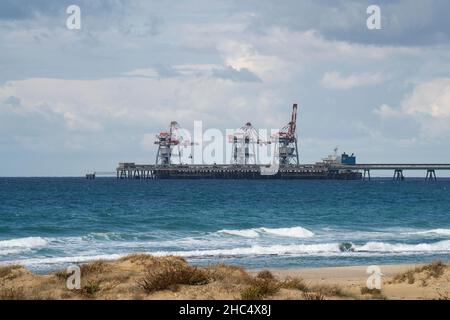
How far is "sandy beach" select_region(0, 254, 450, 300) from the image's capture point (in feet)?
46.5

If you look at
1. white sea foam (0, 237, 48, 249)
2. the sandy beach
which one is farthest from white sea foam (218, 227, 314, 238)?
the sandy beach

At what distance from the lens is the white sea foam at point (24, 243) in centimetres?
3416

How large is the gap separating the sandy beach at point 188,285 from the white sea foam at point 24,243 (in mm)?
15837

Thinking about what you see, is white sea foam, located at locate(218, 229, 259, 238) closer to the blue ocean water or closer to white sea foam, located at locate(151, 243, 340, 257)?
the blue ocean water

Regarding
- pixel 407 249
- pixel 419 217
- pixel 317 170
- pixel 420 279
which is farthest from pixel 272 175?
pixel 420 279

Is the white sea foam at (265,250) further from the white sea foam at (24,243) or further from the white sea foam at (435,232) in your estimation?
the white sea foam at (435,232)

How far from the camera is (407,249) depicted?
111 feet

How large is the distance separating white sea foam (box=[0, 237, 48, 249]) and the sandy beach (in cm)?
1584

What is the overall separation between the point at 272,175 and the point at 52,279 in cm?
18121

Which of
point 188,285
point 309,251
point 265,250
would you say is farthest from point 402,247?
point 188,285

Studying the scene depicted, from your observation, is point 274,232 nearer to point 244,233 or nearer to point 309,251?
point 244,233
